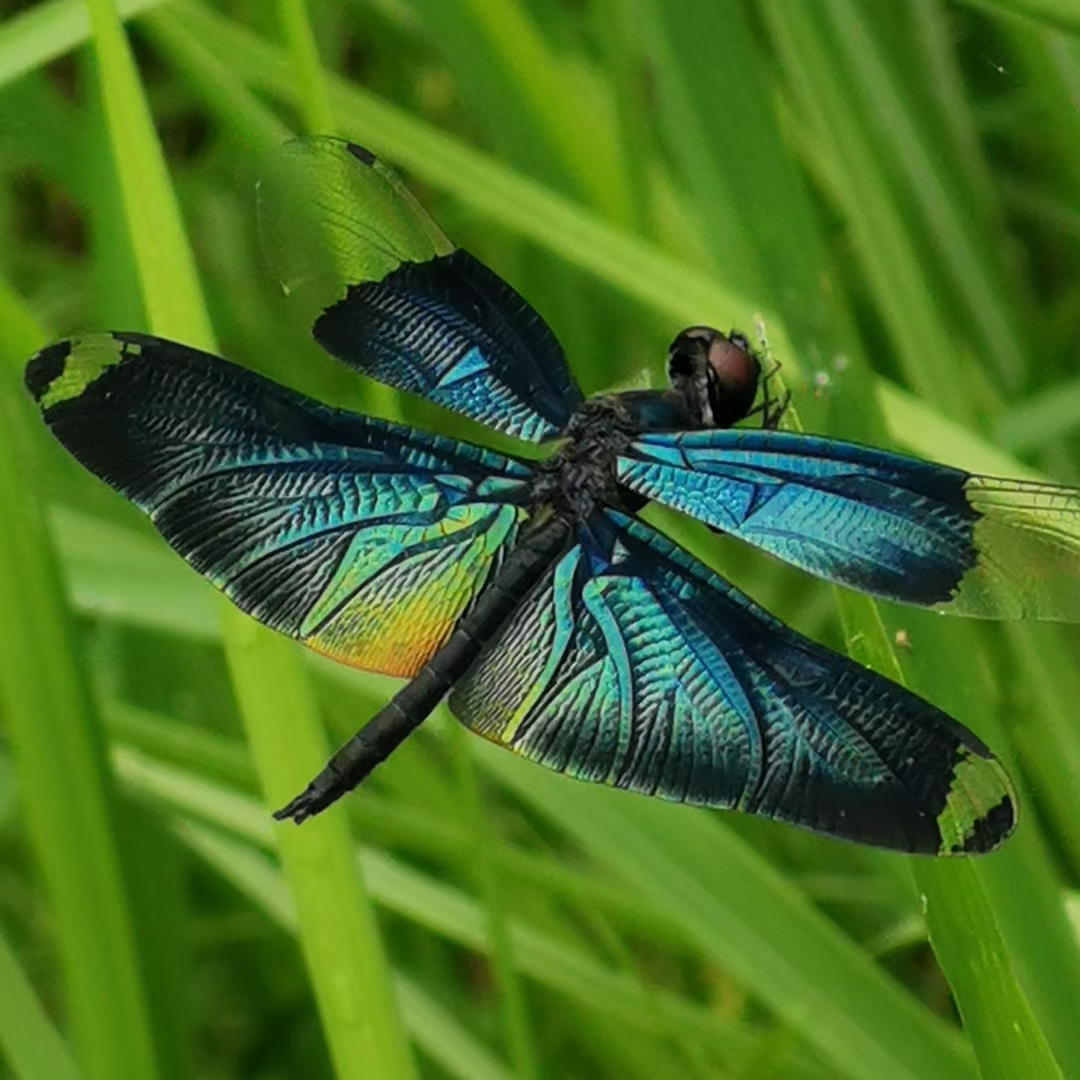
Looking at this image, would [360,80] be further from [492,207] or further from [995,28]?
[492,207]

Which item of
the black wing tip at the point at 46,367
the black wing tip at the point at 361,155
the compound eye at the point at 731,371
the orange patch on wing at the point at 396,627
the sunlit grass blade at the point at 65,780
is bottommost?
the sunlit grass blade at the point at 65,780

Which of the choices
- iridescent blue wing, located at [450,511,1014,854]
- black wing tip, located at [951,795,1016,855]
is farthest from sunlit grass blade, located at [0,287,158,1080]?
black wing tip, located at [951,795,1016,855]

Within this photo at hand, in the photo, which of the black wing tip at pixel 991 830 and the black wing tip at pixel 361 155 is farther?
the black wing tip at pixel 361 155

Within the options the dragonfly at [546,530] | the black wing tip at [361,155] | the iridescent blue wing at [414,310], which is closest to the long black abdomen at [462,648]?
the dragonfly at [546,530]

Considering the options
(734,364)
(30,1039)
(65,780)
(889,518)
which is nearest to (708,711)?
(889,518)

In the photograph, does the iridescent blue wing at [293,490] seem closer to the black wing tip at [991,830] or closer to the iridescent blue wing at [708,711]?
the iridescent blue wing at [708,711]

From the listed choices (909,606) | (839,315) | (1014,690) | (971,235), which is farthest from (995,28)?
(909,606)
